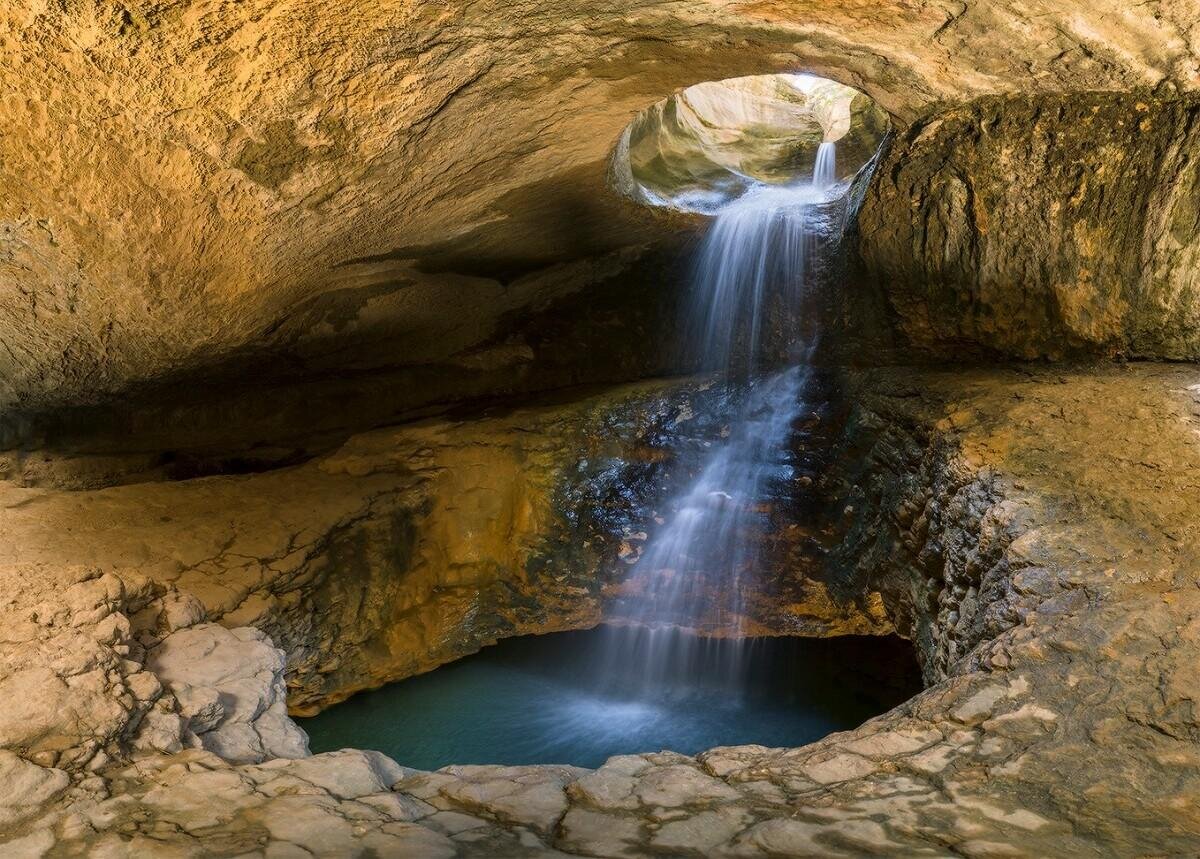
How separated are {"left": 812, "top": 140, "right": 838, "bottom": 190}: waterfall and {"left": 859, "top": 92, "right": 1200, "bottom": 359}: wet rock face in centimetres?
353

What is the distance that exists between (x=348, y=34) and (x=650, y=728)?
4.17 meters

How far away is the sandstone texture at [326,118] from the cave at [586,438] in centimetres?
3

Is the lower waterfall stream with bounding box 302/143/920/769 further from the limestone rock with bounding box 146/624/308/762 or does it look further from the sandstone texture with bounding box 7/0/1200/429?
the sandstone texture with bounding box 7/0/1200/429

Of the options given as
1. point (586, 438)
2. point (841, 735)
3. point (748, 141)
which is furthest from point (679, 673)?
point (748, 141)

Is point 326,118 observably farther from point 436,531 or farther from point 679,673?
point 679,673

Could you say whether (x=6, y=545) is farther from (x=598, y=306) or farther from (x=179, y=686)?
(x=598, y=306)

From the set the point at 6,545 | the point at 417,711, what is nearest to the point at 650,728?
the point at 417,711

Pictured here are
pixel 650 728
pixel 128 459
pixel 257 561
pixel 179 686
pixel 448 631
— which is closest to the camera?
pixel 179 686

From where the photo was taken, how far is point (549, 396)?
7.39 metres

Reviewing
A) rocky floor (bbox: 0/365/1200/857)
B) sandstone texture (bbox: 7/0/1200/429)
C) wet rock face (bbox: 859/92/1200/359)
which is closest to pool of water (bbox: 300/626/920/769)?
rocky floor (bbox: 0/365/1200/857)

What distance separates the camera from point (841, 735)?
269 cm

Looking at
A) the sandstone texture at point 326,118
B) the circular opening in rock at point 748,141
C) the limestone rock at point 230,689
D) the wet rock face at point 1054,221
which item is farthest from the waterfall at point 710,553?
the limestone rock at point 230,689

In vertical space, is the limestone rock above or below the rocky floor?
below

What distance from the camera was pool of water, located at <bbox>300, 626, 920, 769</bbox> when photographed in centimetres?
491
